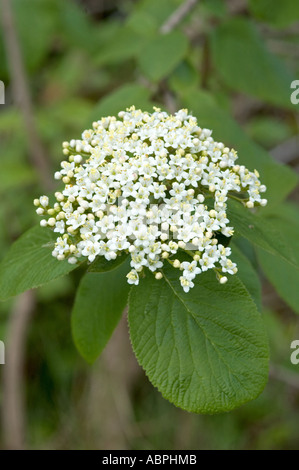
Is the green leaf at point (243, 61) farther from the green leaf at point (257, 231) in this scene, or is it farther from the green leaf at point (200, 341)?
the green leaf at point (200, 341)

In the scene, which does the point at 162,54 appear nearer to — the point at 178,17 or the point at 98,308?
the point at 178,17

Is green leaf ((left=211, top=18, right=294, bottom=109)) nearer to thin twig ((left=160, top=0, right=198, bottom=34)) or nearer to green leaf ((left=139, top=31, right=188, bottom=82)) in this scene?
thin twig ((left=160, top=0, right=198, bottom=34))

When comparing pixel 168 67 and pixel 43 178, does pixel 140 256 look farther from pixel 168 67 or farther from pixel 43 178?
pixel 43 178

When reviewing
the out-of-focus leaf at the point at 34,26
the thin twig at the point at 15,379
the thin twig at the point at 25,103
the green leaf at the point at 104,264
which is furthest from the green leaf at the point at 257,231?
the out-of-focus leaf at the point at 34,26

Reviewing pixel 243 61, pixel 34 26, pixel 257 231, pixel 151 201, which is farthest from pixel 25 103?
pixel 257 231

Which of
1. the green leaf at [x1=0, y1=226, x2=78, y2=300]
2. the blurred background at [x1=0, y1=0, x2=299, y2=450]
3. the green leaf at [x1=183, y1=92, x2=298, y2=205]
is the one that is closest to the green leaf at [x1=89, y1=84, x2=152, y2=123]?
the blurred background at [x1=0, y1=0, x2=299, y2=450]

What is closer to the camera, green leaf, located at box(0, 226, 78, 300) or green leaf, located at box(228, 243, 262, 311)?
green leaf, located at box(0, 226, 78, 300)
